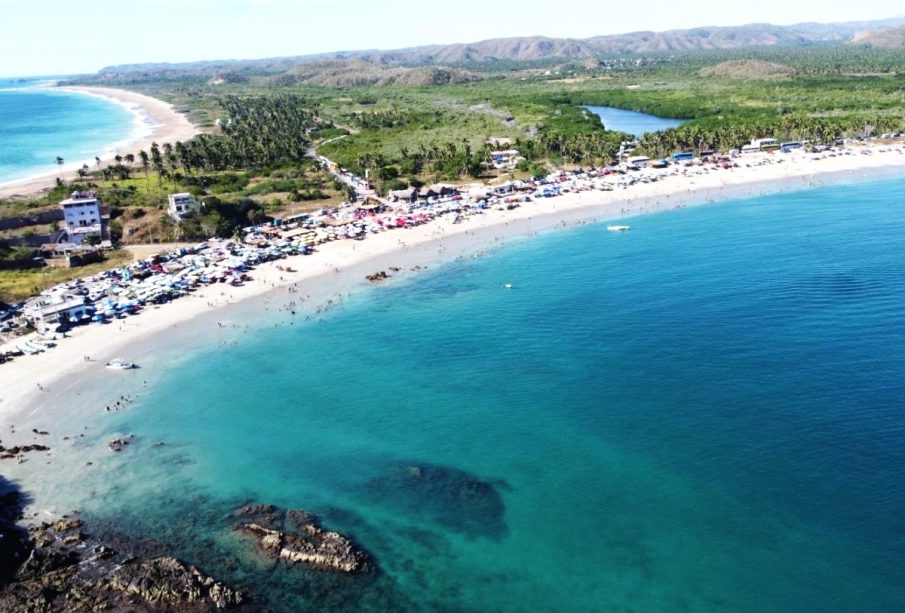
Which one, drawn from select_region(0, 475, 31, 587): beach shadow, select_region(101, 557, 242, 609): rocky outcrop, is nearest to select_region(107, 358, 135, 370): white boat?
select_region(0, 475, 31, 587): beach shadow

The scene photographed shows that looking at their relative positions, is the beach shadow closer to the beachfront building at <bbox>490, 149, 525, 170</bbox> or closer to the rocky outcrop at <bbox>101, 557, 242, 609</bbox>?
the rocky outcrop at <bbox>101, 557, 242, 609</bbox>

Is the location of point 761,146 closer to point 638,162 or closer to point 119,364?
point 638,162

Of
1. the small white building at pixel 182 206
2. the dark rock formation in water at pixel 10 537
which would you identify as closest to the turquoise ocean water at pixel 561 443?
the dark rock formation in water at pixel 10 537

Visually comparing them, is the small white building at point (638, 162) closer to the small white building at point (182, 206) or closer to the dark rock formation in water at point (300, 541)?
the small white building at point (182, 206)

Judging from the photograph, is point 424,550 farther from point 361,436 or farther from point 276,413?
point 276,413

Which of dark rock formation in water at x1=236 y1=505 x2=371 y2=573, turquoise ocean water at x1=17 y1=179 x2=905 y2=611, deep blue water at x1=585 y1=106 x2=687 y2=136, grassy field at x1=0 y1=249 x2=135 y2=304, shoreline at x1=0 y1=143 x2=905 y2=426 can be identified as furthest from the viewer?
deep blue water at x1=585 y1=106 x2=687 y2=136

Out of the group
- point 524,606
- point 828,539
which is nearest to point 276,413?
point 524,606

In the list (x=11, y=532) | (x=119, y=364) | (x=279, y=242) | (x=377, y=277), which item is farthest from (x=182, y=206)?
(x=11, y=532)
